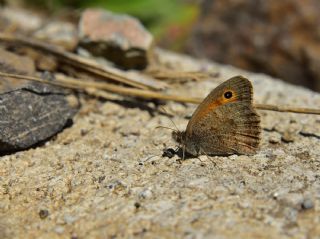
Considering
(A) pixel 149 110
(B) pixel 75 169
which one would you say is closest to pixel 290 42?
(A) pixel 149 110

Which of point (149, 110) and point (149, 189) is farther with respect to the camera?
point (149, 110)

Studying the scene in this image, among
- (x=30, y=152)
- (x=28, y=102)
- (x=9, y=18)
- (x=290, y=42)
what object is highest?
(x=290, y=42)

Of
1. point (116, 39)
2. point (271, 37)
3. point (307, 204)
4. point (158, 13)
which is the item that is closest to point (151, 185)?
point (307, 204)

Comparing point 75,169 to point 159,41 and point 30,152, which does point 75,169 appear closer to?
point 30,152

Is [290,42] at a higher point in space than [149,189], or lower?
higher

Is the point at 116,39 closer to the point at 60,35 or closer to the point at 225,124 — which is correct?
the point at 60,35

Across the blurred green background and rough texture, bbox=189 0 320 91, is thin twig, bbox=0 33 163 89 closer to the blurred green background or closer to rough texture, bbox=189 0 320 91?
rough texture, bbox=189 0 320 91

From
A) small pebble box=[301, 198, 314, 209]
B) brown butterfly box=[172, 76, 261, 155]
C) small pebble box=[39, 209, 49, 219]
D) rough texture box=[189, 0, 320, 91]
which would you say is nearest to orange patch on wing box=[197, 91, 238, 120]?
brown butterfly box=[172, 76, 261, 155]

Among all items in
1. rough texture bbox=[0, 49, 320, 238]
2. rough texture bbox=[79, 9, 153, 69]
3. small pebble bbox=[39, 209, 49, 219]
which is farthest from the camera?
rough texture bbox=[79, 9, 153, 69]
